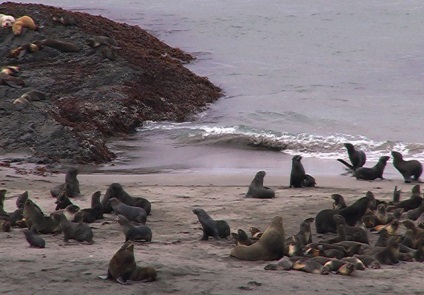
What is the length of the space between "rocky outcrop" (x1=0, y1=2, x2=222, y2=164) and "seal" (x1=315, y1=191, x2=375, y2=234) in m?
5.41

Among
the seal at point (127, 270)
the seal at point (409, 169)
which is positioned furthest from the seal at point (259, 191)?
the seal at point (127, 270)

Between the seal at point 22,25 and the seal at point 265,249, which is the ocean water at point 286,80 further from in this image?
the seal at point 265,249

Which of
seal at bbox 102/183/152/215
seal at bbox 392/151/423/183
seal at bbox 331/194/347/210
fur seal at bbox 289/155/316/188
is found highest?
seal at bbox 392/151/423/183

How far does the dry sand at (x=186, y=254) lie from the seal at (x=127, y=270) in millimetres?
79

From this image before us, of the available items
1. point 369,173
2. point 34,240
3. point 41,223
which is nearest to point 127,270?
point 34,240

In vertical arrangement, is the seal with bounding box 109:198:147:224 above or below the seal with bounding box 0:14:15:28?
below

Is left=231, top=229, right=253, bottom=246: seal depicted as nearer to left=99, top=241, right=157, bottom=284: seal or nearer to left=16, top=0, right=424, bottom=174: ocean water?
left=99, top=241, right=157, bottom=284: seal

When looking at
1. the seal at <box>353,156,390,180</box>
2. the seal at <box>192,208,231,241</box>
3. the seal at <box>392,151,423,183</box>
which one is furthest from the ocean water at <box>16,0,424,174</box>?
the seal at <box>192,208,231,241</box>

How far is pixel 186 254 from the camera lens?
7.87m

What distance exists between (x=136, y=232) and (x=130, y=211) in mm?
893

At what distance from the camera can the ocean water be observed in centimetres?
1467

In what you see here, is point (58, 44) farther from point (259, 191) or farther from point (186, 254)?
point (186, 254)

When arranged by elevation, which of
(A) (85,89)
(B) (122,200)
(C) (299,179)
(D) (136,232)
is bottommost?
(D) (136,232)

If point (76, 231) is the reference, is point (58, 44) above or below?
above
